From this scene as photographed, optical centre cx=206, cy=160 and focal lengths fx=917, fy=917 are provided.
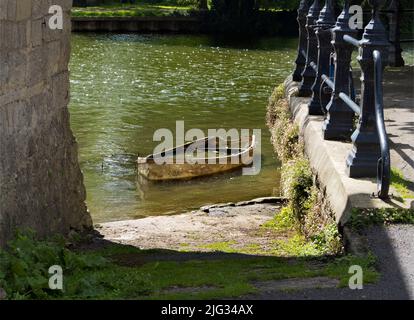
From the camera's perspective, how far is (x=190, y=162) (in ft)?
54.6

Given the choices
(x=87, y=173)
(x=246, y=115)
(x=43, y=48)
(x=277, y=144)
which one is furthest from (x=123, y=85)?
(x=43, y=48)

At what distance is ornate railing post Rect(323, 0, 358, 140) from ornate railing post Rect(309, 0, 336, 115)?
5.00ft

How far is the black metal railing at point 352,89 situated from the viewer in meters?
7.70

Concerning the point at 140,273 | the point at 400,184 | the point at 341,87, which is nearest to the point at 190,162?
the point at 341,87

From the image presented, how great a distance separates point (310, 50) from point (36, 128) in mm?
6648

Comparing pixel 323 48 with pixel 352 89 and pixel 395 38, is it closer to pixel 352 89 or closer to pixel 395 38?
pixel 352 89

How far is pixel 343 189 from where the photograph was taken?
25.2 ft

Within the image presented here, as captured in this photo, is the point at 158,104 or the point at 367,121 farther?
the point at 158,104

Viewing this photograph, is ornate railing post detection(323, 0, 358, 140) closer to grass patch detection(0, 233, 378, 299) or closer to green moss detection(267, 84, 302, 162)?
green moss detection(267, 84, 302, 162)

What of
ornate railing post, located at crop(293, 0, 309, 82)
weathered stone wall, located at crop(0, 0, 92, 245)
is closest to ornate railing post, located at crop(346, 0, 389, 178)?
weathered stone wall, located at crop(0, 0, 92, 245)

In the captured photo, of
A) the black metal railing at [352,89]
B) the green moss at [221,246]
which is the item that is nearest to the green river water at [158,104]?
the black metal railing at [352,89]

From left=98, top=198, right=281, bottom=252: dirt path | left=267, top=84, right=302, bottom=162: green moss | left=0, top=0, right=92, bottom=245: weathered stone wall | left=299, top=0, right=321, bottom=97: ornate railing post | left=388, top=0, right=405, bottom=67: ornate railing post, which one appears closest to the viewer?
left=0, top=0, right=92, bottom=245: weathered stone wall

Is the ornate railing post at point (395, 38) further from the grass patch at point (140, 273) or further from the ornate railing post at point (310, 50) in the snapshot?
the grass patch at point (140, 273)

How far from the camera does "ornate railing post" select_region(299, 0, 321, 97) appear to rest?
1342 centimetres
